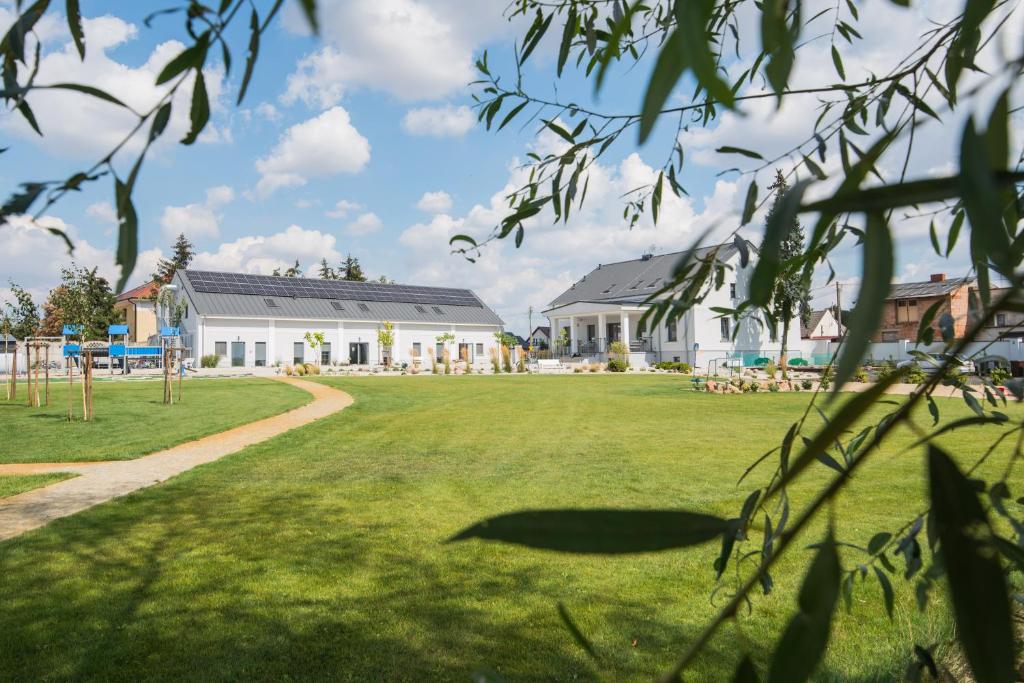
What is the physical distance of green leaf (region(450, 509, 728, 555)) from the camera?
1.57 ft

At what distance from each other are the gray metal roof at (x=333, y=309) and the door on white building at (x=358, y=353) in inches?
76.7

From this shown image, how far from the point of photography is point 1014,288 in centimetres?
47

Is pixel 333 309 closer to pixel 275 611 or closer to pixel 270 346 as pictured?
pixel 270 346

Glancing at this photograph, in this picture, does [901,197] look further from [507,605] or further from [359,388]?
[359,388]

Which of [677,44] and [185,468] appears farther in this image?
[185,468]

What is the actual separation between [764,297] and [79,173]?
799mm

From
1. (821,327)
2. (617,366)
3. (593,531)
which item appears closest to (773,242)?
(593,531)

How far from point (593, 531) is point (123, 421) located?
16.2 m

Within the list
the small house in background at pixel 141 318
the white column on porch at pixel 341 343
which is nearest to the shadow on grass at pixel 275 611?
the white column on porch at pixel 341 343

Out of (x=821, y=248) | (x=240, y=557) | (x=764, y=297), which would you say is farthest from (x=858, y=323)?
(x=240, y=557)

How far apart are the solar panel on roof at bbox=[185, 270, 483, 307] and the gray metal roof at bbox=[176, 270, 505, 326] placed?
392mm

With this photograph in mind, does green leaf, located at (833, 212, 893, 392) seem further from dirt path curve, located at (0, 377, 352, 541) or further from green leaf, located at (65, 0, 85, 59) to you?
dirt path curve, located at (0, 377, 352, 541)

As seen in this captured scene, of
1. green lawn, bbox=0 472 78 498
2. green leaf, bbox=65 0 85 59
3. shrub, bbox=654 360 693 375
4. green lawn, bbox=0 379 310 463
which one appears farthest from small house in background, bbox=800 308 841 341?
green leaf, bbox=65 0 85 59

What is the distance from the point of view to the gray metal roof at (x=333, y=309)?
147ft
